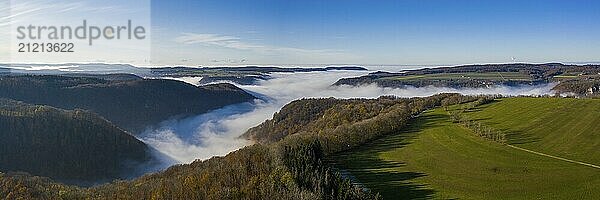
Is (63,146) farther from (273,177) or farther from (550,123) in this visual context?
(550,123)

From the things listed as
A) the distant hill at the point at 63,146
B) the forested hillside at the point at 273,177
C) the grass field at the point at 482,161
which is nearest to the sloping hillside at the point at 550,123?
the grass field at the point at 482,161

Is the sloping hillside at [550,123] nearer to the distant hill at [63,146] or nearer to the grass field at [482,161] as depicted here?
the grass field at [482,161]

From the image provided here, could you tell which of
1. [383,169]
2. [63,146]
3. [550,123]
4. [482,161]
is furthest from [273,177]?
[63,146]

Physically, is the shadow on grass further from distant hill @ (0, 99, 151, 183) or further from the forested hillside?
distant hill @ (0, 99, 151, 183)

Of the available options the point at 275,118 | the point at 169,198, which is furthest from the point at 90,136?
the point at 169,198

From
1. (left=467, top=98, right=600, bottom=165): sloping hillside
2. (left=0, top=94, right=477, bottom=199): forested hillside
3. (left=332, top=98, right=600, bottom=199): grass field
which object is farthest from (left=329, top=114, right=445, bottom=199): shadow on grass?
(left=467, top=98, right=600, bottom=165): sloping hillside

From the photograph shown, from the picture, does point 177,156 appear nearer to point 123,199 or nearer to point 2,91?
point 2,91
